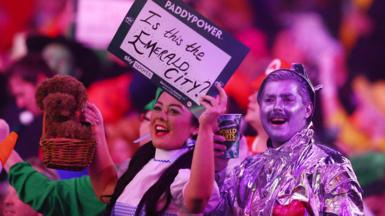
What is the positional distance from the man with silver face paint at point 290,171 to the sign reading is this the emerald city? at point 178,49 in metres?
0.22

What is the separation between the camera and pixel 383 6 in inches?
424

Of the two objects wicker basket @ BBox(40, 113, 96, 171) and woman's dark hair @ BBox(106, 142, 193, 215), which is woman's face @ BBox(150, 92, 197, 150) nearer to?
A: woman's dark hair @ BBox(106, 142, 193, 215)

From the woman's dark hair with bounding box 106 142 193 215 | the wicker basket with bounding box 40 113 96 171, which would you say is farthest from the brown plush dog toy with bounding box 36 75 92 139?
the woman's dark hair with bounding box 106 142 193 215

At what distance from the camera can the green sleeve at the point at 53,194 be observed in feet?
14.8

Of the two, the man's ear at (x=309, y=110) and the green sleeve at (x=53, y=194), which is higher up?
the man's ear at (x=309, y=110)

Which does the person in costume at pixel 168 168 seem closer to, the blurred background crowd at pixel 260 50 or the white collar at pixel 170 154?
the white collar at pixel 170 154

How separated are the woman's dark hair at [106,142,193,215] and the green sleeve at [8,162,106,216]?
0.24m

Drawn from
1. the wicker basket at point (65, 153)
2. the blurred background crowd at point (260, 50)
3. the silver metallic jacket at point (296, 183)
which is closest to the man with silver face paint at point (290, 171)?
the silver metallic jacket at point (296, 183)

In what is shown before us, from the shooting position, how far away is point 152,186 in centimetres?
414

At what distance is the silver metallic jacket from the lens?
12.6ft

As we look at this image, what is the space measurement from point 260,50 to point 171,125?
19.0 feet

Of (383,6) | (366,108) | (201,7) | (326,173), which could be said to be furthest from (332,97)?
(326,173)

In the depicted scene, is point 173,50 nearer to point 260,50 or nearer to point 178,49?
point 178,49

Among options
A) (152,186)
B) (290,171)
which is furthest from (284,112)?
(152,186)
